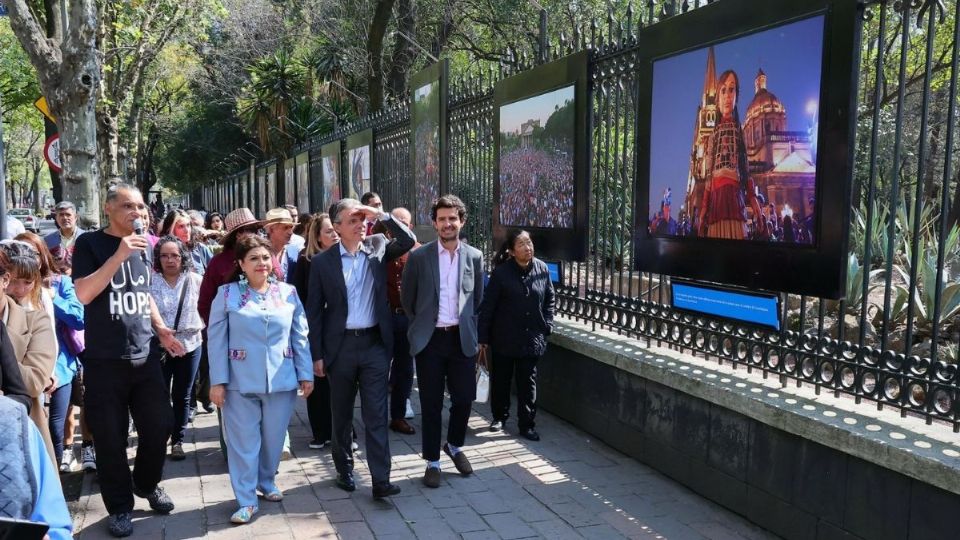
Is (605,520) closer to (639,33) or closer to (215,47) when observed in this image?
(639,33)

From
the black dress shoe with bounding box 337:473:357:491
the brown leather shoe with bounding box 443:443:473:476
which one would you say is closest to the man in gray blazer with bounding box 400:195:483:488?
the brown leather shoe with bounding box 443:443:473:476

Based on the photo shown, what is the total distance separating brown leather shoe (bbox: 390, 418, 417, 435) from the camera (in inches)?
265

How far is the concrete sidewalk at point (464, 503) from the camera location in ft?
15.2

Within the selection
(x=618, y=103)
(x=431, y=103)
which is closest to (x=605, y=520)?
(x=618, y=103)

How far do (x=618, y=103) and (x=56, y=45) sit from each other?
7.41 m

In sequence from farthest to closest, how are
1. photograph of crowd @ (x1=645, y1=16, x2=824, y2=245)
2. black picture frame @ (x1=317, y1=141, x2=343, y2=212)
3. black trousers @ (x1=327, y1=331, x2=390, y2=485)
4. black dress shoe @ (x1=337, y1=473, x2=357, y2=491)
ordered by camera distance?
black picture frame @ (x1=317, y1=141, x2=343, y2=212) → black dress shoe @ (x1=337, y1=473, x2=357, y2=491) → black trousers @ (x1=327, y1=331, x2=390, y2=485) → photograph of crowd @ (x1=645, y1=16, x2=824, y2=245)

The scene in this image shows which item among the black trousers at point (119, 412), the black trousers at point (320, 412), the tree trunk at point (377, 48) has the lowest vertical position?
the black trousers at point (320, 412)

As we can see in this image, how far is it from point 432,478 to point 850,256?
348 centimetres

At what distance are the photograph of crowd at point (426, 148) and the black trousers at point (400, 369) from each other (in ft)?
11.7

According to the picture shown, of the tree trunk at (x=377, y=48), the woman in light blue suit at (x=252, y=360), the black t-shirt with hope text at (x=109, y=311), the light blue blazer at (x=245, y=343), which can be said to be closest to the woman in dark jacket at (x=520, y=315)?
the woman in light blue suit at (x=252, y=360)

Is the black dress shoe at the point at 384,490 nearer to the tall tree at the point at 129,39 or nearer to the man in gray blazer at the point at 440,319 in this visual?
the man in gray blazer at the point at 440,319

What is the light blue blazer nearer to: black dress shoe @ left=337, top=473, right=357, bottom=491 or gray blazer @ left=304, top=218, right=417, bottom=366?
gray blazer @ left=304, top=218, right=417, bottom=366

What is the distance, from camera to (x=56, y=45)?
9.74 metres

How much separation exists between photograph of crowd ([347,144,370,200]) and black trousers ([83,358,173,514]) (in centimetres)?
819
